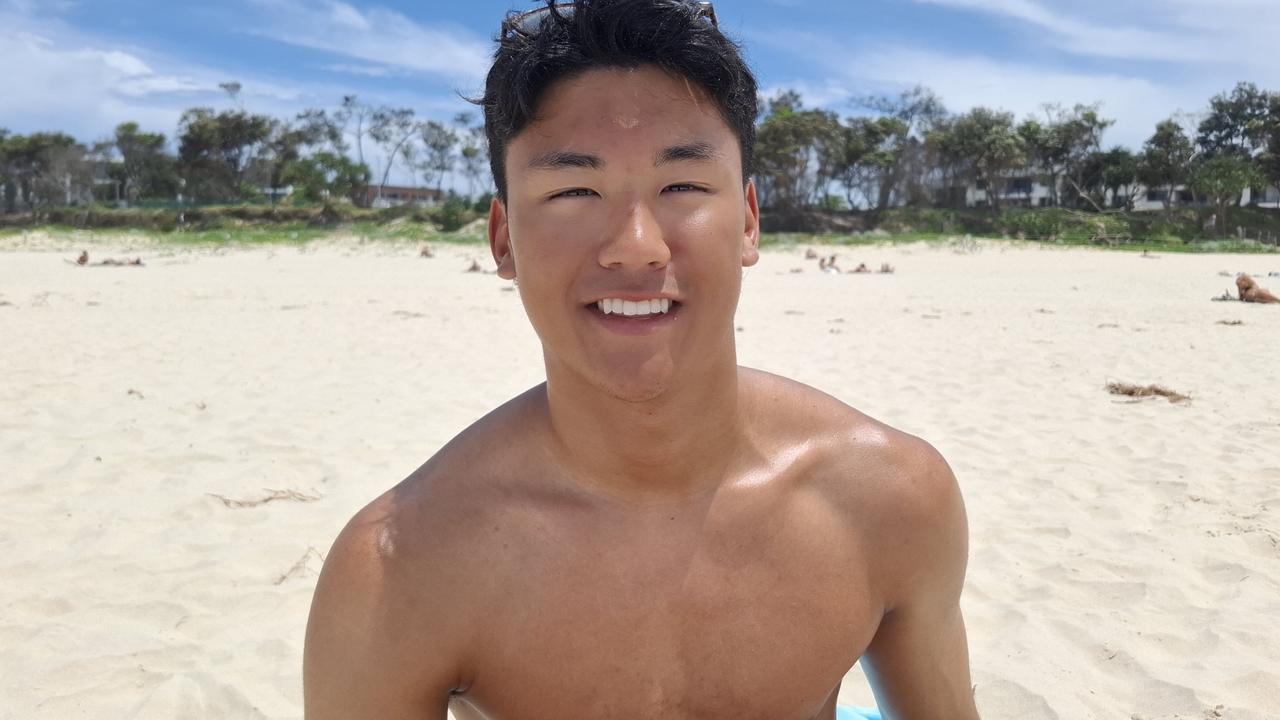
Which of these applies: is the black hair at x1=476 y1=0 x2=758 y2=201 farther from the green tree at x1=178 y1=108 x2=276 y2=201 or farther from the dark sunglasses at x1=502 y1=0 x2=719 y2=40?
the green tree at x1=178 y1=108 x2=276 y2=201

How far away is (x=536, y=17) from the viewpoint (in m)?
1.37

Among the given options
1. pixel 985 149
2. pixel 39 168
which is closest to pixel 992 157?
pixel 985 149

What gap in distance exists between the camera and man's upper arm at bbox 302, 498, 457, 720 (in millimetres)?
1240

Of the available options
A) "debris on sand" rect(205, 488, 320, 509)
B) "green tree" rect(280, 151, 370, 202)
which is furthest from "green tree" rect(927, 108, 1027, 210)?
"debris on sand" rect(205, 488, 320, 509)

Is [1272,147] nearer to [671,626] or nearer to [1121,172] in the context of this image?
[1121,172]

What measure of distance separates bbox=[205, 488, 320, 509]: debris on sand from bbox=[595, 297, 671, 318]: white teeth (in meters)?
3.29

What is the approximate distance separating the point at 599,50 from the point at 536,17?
138 mm

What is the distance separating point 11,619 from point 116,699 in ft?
2.40

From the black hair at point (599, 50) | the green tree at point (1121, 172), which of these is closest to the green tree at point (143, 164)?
the green tree at point (1121, 172)

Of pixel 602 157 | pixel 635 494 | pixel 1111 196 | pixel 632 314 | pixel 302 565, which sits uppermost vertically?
pixel 1111 196

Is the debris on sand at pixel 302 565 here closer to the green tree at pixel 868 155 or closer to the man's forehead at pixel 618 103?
the man's forehead at pixel 618 103

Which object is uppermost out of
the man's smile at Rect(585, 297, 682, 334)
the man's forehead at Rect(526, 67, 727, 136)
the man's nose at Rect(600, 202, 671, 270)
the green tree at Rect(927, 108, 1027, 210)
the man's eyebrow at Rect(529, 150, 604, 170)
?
the green tree at Rect(927, 108, 1027, 210)

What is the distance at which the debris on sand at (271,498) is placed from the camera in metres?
4.01

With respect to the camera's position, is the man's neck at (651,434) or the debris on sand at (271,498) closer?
the man's neck at (651,434)
